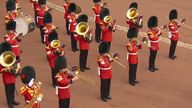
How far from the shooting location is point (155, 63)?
14195 mm

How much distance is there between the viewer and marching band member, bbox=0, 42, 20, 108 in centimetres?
1066

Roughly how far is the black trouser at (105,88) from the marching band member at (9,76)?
6.75ft

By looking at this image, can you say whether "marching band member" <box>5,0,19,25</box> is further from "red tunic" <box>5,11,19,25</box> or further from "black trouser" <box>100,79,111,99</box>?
"black trouser" <box>100,79,111,99</box>

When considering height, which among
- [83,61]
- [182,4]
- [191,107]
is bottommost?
[191,107]

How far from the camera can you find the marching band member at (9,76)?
10.7 meters

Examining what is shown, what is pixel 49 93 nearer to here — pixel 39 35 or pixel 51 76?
pixel 51 76

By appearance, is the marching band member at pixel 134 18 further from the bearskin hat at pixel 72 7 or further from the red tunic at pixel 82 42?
the red tunic at pixel 82 42

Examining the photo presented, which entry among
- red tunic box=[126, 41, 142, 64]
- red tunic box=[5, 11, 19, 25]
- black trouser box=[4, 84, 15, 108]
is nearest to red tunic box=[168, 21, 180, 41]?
red tunic box=[126, 41, 142, 64]

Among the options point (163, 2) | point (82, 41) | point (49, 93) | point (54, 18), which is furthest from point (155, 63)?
point (163, 2)

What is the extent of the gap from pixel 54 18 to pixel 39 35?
5.74 feet

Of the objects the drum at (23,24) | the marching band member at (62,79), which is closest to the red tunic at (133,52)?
the marching band member at (62,79)

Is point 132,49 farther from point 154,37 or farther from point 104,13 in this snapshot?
point 104,13

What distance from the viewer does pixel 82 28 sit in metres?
12.7

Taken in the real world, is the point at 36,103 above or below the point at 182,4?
below
